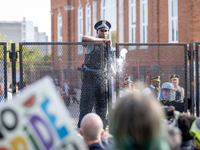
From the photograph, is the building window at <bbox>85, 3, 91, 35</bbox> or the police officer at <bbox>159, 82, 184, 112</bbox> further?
the building window at <bbox>85, 3, 91, 35</bbox>

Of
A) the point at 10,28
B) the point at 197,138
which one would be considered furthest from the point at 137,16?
the point at 10,28

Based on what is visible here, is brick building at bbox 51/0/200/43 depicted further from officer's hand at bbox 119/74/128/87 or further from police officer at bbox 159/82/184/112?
police officer at bbox 159/82/184/112

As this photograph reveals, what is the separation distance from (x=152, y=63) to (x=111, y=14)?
30.8 ft

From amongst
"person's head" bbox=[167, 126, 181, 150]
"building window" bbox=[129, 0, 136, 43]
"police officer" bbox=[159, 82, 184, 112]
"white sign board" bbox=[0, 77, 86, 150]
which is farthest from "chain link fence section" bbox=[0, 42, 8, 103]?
"building window" bbox=[129, 0, 136, 43]

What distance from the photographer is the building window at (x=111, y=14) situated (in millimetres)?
22383

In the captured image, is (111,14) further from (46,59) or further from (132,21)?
(46,59)

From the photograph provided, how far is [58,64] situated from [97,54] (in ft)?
4.51

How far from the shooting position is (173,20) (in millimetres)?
17375

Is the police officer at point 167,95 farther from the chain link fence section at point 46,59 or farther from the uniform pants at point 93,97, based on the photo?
→ the chain link fence section at point 46,59

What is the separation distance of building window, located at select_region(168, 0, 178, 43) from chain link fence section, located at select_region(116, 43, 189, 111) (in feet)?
3.80

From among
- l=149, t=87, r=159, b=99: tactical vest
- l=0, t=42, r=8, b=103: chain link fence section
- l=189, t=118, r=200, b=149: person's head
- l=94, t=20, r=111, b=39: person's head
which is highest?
l=94, t=20, r=111, b=39: person's head

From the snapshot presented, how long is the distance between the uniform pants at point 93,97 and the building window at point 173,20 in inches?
482

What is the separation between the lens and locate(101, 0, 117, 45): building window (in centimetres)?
2238

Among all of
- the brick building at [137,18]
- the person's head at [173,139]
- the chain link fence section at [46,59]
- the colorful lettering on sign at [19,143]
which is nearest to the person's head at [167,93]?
the chain link fence section at [46,59]
